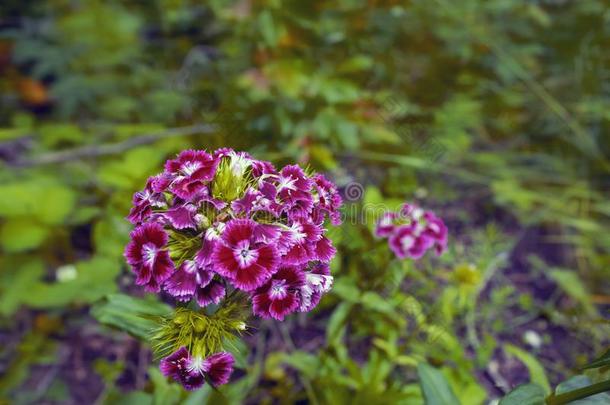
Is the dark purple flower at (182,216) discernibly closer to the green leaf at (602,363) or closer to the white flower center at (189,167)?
the white flower center at (189,167)

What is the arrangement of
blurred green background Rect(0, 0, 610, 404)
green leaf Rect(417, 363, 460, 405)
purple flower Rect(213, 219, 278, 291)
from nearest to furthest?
1. purple flower Rect(213, 219, 278, 291)
2. green leaf Rect(417, 363, 460, 405)
3. blurred green background Rect(0, 0, 610, 404)

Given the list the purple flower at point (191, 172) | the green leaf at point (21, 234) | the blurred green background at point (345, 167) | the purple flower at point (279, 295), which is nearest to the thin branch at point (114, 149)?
the blurred green background at point (345, 167)

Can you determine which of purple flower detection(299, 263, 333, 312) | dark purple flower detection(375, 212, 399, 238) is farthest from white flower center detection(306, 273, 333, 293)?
dark purple flower detection(375, 212, 399, 238)

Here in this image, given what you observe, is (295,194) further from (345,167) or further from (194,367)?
(345,167)

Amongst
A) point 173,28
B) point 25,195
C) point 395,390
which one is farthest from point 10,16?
point 395,390

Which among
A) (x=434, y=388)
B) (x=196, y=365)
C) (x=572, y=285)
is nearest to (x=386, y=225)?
(x=434, y=388)

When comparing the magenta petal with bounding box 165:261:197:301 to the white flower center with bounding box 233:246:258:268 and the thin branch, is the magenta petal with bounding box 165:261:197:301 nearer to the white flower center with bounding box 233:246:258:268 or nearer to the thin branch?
the white flower center with bounding box 233:246:258:268
